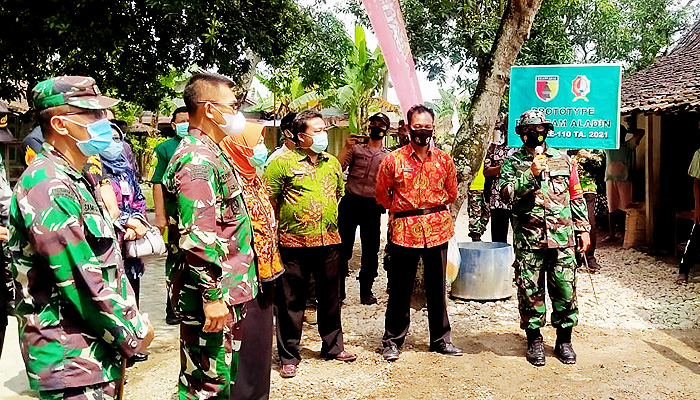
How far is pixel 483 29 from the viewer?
13.6 meters

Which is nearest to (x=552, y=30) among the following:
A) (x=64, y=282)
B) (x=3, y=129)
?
(x=3, y=129)

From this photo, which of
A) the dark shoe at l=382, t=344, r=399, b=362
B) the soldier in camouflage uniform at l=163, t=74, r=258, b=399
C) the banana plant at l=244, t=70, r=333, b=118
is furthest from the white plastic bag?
the banana plant at l=244, t=70, r=333, b=118

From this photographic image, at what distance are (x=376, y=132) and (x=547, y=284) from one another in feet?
7.72

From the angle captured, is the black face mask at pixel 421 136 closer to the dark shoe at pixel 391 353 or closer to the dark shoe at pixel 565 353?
the dark shoe at pixel 391 353

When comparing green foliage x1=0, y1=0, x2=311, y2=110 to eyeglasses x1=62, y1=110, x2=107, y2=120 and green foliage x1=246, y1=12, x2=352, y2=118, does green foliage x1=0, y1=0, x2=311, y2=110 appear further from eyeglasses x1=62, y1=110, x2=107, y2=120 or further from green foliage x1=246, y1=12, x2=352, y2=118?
eyeglasses x1=62, y1=110, x2=107, y2=120

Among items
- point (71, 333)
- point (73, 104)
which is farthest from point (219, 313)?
point (73, 104)

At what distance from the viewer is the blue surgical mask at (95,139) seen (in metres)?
2.29

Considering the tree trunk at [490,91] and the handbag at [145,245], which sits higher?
the tree trunk at [490,91]

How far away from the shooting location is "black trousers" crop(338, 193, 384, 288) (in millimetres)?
6566

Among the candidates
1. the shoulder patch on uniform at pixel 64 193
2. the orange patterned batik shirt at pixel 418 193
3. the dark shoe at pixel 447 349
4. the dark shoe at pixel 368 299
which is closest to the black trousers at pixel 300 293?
the orange patterned batik shirt at pixel 418 193

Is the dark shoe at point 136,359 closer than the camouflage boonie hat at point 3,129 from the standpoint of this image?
No

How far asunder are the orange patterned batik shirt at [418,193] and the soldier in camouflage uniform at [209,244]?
197cm

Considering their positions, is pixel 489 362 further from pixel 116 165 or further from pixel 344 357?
pixel 116 165

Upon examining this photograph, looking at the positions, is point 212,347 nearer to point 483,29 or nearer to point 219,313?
point 219,313
